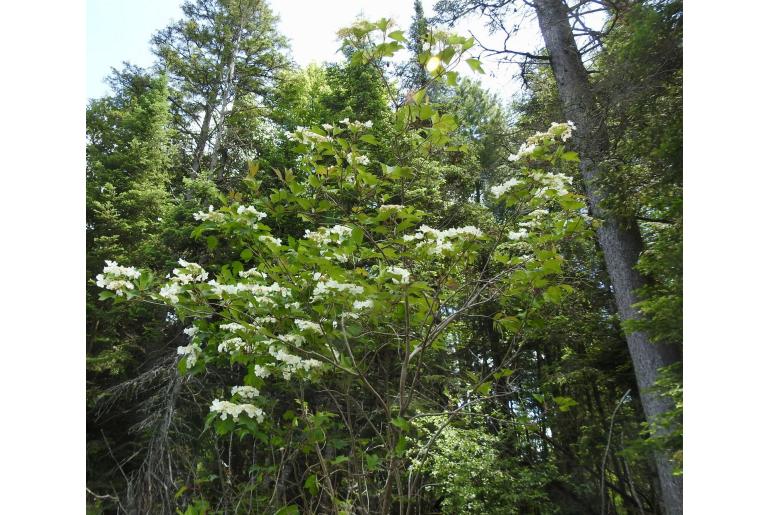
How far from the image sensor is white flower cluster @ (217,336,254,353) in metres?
1.36

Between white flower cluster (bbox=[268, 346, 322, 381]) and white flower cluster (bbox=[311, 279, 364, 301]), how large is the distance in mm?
177

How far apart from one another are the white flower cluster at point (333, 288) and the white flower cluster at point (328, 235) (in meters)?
0.15

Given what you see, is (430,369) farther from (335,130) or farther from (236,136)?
(236,136)

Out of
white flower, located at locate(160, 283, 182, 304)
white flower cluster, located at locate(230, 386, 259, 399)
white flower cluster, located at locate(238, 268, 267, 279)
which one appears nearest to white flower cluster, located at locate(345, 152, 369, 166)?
white flower cluster, located at locate(238, 268, 267, 279)

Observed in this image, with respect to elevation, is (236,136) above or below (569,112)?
above

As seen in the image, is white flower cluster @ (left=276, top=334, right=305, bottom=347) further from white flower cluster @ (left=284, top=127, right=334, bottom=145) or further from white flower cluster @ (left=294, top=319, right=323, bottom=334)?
white flower cluster @ (left=284, top=127, right=334, bottom=145)

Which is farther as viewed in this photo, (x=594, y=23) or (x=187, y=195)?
(x=187, y=195)

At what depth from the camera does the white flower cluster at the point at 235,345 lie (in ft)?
4.46

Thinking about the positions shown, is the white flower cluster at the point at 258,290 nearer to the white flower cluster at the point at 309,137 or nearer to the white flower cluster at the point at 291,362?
the white flower cluster at the point at 291,362

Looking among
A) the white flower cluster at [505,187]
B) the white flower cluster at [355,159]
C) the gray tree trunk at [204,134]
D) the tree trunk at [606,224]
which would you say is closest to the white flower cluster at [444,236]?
the white flower cluster at [505,187]
